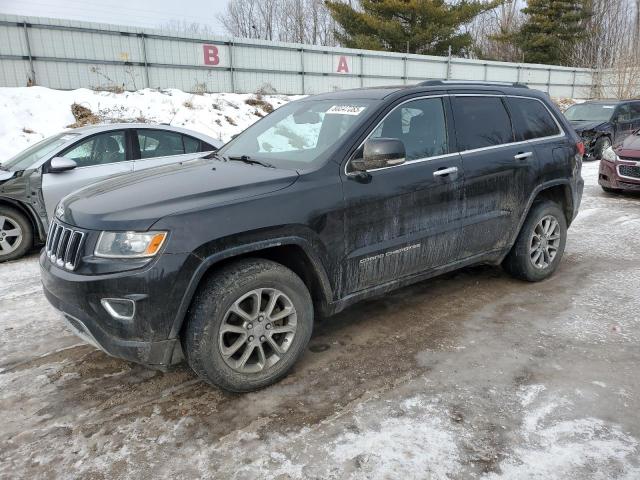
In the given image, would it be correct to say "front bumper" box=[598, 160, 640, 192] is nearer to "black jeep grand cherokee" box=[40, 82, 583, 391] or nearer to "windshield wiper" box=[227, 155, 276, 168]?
"black jeep grand cherokee" box=[40, 82, 583, 391]

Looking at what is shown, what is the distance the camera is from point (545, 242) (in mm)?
4715

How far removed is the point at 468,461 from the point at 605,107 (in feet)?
48.1

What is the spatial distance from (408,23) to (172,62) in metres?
18.6

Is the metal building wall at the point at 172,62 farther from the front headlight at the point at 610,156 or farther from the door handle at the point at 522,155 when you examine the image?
the door handle at the point at 522,155

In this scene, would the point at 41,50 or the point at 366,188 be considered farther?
the point at 41,50

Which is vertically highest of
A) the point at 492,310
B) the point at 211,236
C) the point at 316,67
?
the point at 316,67

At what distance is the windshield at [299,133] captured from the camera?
3395 millimetres

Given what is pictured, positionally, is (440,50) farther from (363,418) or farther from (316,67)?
(363,418)

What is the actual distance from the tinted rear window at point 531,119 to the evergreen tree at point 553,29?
37.9 m

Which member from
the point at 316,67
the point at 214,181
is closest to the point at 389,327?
the point at 214,181

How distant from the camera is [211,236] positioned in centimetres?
267

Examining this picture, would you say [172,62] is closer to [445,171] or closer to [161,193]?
[445,171]

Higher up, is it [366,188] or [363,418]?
[366,188]

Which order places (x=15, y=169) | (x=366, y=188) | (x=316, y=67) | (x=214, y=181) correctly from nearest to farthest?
(x=214, y=181) < (x=366, y=188) < (x=15, y=169) < (x=316, y=67)
